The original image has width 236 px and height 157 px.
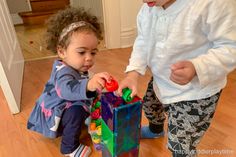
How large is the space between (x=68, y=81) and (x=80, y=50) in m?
0.13

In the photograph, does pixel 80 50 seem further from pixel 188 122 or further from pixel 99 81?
pixel 188 122

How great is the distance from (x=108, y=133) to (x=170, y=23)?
357 mm

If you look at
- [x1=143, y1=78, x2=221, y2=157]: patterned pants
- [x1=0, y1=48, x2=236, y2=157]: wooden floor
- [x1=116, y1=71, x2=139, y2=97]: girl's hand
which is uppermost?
[x1=116, y1=71, x2=139, y2=97]: girl's hand

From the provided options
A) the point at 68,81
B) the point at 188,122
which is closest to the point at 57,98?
the point at 68,81

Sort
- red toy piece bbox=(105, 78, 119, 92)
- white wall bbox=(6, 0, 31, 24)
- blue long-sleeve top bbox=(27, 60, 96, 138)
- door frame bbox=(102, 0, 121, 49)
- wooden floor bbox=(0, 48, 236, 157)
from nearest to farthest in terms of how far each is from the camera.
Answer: red toy piece bbox=(105, 78, 119, 92)
blue long-sleeve top bbox=(27, 60, 96, 138)
wooden floor bbox=(0, 48, 236, 157)
door frame bbox=(102, 0, 121, 49)
white wall bbox=(6, 0, 31, 24)

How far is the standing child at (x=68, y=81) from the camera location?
2.99ft

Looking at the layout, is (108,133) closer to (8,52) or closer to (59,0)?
(8,52)

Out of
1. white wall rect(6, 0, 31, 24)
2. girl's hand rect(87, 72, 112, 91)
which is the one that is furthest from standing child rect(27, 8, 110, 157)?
white wall rect(6, 0, 31, 24)

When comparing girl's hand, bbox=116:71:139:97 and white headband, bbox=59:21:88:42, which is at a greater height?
white headband, bbox=59:21:88:42

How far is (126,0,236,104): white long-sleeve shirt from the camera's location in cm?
56

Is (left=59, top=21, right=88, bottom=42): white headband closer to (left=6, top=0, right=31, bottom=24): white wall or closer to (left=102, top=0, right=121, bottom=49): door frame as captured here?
(left=102, top=0, right=121, bottom=49): door frame

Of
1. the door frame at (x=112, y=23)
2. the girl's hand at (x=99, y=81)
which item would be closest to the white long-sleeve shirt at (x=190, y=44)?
the girl's hand at (x=99, y=81)

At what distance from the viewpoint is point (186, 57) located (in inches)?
26.3

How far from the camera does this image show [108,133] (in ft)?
2.35
